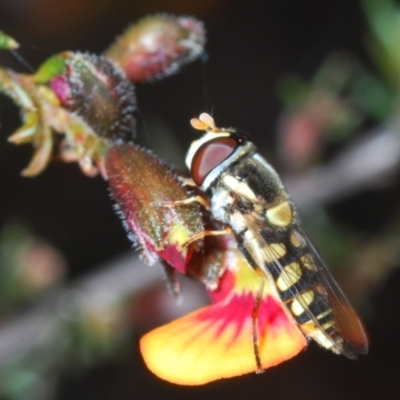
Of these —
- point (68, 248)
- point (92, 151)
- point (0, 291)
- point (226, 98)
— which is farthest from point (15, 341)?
point (226, 98)

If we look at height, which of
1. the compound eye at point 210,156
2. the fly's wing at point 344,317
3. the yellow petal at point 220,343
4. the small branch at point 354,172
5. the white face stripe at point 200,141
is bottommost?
the fly's wing at point 344,317

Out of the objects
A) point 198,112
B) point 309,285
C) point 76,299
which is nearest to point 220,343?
point 309,285

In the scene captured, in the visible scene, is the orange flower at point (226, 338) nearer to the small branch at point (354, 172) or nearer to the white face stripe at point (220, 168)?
the white face stripe at point (220, 168)

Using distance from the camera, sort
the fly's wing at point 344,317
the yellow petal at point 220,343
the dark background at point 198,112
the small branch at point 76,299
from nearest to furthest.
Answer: the yellow petal at point 220,343 → the fly's wing at point 344,317 → the small branch at point 76,299 → the dark background at point 198,112

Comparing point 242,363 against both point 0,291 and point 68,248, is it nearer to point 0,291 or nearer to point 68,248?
point 0,291

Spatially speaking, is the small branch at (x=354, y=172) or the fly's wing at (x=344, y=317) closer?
the fly's wing at (x=344, y=317)

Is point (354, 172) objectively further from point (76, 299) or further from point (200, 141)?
point (200, 141)

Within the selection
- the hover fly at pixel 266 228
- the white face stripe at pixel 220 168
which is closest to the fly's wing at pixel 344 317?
the hover fly at pixel 266 228

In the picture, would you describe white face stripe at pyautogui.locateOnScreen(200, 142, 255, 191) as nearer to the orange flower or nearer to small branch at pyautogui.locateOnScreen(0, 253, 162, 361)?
the orange flower

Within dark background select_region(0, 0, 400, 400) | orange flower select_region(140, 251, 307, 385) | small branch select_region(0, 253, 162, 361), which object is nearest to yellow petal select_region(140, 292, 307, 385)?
orange flower select_region(140, 251, 307, 385)
